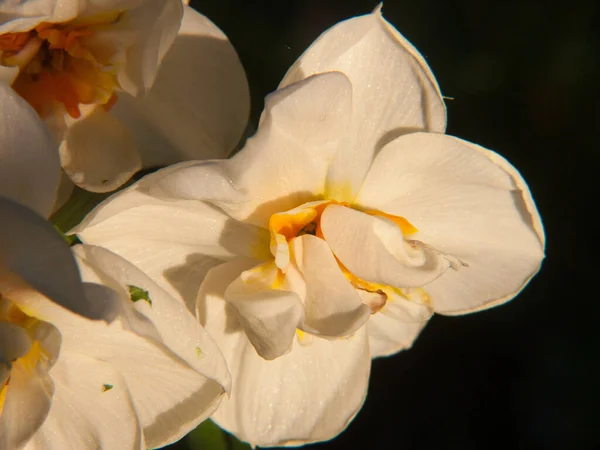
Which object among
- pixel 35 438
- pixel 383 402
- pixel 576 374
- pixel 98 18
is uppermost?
pixel 98 18

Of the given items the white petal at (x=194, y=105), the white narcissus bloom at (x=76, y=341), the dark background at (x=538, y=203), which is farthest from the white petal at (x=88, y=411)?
the dark background at (x=538, y=203)

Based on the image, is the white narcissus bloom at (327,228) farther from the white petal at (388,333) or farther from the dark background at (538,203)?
the dark background at (538,203)

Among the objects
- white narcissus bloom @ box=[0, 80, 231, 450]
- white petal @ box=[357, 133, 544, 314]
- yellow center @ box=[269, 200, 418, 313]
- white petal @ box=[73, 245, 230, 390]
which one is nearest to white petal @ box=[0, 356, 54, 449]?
white narcissus bloom @ box=[0, 80, 231, 450]

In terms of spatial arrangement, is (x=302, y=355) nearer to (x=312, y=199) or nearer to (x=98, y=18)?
(x=312, y=199)

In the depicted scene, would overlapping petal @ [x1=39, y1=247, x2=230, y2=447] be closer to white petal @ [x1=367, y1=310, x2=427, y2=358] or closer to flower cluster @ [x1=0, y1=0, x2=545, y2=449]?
flower cluster @ [x1=0, y1=0, x2=545, y2=449]

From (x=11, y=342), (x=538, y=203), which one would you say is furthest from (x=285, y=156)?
(x=538, y=203)

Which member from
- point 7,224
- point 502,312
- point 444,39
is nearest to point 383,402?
point 502,312

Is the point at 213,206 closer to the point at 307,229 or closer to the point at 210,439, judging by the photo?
the point at 307,229
